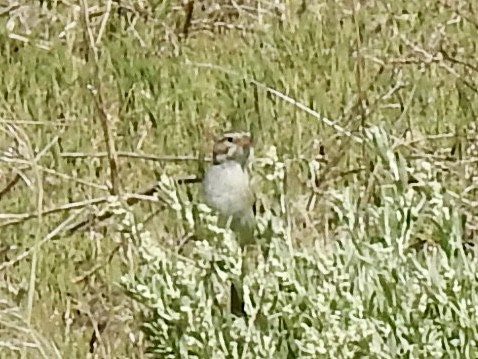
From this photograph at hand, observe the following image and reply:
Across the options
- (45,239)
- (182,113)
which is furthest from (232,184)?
(182,113)

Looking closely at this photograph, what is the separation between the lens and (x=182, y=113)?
4590 millimetres

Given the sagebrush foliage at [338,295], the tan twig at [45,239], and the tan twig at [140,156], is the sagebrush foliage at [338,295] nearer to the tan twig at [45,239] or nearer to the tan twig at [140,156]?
the tan twig at [45,239]

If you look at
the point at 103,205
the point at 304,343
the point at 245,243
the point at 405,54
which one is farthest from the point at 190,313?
the point at 405,54

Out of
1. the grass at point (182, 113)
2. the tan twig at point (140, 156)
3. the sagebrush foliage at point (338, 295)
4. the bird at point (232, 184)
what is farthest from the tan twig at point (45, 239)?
the sagebrush foliage at point (338, 295)

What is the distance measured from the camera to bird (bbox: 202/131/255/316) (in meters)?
3.08

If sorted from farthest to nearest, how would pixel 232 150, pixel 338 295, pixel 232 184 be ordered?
pixel 232 150
pixel 232 184
pixel 338 295

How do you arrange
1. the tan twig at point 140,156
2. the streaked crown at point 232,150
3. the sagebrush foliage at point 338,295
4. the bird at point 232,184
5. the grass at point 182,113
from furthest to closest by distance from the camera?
the tan twig at point 140,156
the grass at point 182,113
the streaked crown at point 232,150
the bird at point 232,184
the sagebrush foliage at point 338,295

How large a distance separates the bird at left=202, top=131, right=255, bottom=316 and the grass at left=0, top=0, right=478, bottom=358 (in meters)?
0.06

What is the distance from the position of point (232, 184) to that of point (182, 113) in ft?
4.36

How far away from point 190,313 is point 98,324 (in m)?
1.10

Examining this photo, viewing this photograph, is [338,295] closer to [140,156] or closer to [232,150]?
[232,150]

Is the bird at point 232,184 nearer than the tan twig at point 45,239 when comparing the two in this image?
Yes

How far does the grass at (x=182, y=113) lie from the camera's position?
11.6ft

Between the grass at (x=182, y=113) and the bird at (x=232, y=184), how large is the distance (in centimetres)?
6
